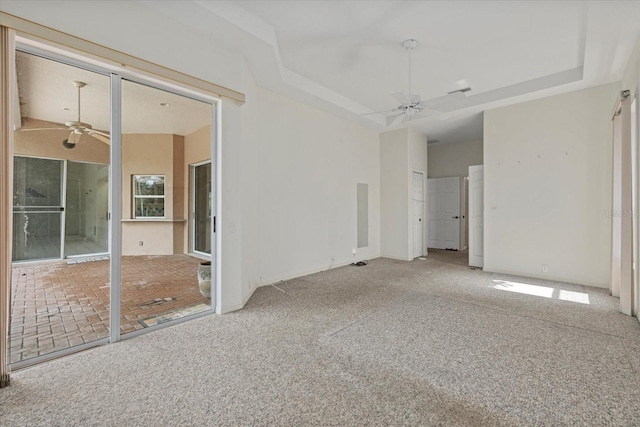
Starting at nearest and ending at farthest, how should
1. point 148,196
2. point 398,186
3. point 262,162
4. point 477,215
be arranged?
point 148,196
point 262,162
point 477,215
point 398,186

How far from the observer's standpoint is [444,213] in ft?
28.7

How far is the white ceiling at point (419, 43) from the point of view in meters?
2.96

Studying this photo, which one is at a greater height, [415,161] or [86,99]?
[415,161]

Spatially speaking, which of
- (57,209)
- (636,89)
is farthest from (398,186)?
(57,209)

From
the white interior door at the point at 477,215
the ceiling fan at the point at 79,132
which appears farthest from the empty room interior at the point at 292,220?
the white interior door at the point at 477,215

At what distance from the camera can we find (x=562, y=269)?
4871 millimetres

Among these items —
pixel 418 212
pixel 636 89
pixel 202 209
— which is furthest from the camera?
pixel 418 212

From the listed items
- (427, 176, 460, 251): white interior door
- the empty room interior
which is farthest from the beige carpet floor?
(427, 176, 460, 251): white interior door

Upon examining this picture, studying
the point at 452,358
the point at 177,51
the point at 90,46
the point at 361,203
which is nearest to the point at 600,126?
the point at 361,203

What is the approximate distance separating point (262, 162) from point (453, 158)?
6.32 metres

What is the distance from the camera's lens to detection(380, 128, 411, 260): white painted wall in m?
6.85

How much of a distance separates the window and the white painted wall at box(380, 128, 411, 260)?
16.6 ft

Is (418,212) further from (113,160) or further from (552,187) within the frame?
(113,160)

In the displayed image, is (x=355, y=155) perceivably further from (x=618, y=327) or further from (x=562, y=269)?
(x=618, y=327)
